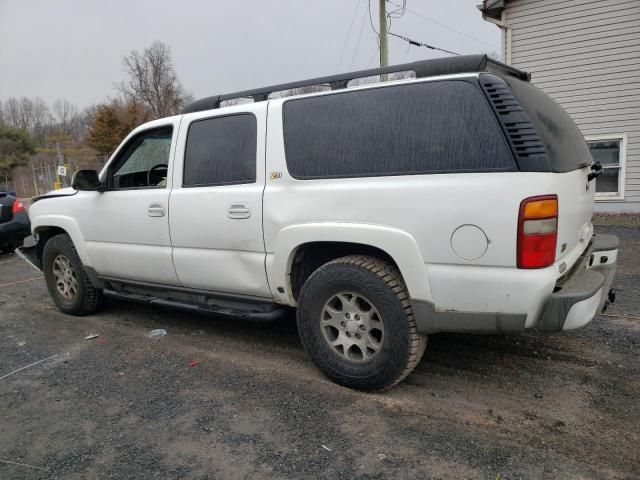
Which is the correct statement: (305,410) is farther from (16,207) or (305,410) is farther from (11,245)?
(11,245)

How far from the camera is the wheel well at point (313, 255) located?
325 centimetres

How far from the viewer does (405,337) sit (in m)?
2.91

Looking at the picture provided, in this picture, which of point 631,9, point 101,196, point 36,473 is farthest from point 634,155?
point 36,473

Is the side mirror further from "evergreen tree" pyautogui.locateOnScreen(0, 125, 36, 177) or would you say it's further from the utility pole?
"evergreen tree" pyautogui.locateOnScreen(0, 125, 36, 177)

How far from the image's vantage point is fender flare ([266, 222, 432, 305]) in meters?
2.83

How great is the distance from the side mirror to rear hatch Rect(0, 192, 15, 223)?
4876mm

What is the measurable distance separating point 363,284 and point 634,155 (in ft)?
30.8

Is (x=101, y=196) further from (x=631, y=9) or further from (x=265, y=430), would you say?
(x=631, y=9)

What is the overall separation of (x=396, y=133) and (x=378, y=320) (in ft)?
3.81

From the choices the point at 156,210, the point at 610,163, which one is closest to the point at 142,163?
the point at 156,210

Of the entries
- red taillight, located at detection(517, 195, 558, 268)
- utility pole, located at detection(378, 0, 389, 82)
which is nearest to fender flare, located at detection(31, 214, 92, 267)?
red taillight, located at detection(517, 195, 558, 268)

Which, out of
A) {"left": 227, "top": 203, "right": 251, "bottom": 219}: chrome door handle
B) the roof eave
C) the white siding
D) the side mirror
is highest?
the roof eave

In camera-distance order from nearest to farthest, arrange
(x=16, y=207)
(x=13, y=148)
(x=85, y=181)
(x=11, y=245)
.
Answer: (x=85, y=181)
(x=16, y=207)
(x=11, y=245)
(x=13, y=148)

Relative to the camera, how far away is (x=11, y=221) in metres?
8.44
